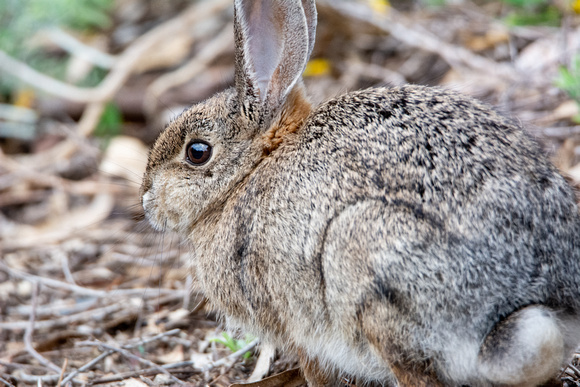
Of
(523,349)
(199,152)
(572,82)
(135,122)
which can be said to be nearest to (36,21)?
(135,122)

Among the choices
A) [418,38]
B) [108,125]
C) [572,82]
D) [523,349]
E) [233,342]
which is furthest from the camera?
[108,125]

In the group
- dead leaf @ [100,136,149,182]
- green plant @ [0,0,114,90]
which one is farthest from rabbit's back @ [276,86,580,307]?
green plant @ [0,0,114,90]

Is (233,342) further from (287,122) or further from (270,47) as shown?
(270,47)

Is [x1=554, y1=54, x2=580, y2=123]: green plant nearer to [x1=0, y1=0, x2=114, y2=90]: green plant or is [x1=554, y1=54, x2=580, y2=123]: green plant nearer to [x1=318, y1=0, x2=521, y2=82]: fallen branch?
[x1=318, y1=0, x2=521, y2=82]: fallen branch

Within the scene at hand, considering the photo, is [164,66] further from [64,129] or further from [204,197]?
[204,197]

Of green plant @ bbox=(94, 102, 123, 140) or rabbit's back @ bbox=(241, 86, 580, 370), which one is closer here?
rabbit's back @ bbox=(241, 86, 580, 370)

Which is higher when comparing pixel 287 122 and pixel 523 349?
pixel 287 122

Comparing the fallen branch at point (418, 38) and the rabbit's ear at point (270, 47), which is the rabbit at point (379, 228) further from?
the fallen branch at point (418, 38)
